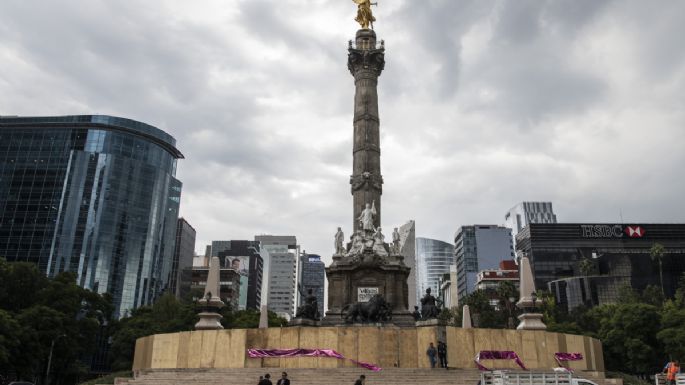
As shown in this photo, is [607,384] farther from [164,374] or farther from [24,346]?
[24,346]

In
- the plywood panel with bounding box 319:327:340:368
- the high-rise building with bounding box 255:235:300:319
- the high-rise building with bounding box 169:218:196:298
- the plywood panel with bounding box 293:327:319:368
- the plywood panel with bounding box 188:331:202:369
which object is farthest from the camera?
the high-rise building with bounding box 255:235:300:319

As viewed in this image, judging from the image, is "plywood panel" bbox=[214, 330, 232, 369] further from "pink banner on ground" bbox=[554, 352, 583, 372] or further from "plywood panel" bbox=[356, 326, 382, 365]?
"pink banner on ground" bbox=[554, 352, 583, 372]

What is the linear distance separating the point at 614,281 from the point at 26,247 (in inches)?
3743

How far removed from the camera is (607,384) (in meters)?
20.5

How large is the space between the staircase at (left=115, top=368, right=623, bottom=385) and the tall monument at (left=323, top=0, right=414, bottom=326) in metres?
8.95

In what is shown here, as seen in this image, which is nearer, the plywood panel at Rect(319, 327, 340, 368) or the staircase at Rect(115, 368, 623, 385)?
the staircase at Rect(115, 368, 623, 385)

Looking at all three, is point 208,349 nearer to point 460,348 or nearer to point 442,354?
point 442,354

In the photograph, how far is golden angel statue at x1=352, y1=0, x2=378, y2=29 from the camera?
4591 centimetres

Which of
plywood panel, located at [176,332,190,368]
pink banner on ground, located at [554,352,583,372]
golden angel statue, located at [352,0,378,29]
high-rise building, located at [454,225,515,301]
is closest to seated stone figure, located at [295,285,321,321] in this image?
plywood panel, located at [176,332,190,368]

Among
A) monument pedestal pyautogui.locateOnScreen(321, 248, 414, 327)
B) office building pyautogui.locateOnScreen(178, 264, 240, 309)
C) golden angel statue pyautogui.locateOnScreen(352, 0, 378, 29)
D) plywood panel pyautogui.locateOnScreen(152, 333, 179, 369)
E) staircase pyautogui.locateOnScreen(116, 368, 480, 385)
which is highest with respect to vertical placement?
golden angel statue pyautogui.locateOnScreen(352, 0, 378, 29)

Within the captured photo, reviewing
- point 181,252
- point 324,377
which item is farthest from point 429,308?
point 181,252

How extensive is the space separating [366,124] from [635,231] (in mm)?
88467

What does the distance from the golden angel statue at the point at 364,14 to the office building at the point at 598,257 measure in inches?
2582

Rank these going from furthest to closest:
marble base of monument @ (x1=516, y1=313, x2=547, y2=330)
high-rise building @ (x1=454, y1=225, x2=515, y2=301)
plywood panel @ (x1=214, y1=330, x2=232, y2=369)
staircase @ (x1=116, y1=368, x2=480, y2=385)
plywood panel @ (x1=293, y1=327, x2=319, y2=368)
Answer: high-rise building @ (x1=454, y1=225, x2=515, y2=301) → marble base of monument @ (x1=516, y1=313, x2=547, y2=330) → plywood panel @ (x1=214, y1=330, x2=232, y2=369) → plywood panel @ (x1=293, y1=327, x2=319, y2=368) → staircase @ (x1=116, y1=368, x2=480, y2=385)
